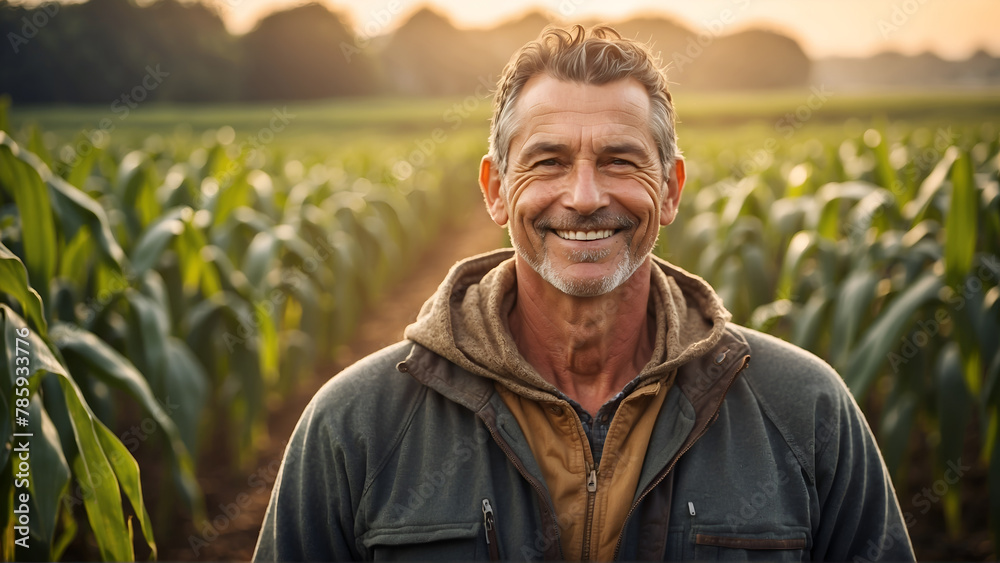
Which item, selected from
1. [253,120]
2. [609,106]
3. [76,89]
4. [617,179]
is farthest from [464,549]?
[76,89]

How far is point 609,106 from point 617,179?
0.15 metres

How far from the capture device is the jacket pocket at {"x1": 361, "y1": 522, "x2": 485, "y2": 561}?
4.09 feet

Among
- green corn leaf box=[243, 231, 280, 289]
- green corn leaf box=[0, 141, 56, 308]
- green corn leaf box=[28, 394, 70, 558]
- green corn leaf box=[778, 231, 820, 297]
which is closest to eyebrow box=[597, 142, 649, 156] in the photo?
green corn leaf box=[28, 394, 70, 558]

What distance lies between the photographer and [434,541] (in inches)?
49.4

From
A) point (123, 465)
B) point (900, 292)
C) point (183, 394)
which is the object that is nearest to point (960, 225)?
point (900, 292)

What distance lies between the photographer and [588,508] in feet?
4.11

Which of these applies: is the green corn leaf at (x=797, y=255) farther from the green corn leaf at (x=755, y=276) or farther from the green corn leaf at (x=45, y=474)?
the green corn leaf at (x=45, y=474)

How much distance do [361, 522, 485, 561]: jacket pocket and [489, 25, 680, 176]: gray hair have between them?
0.76m

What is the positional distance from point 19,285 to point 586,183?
4.21 feet

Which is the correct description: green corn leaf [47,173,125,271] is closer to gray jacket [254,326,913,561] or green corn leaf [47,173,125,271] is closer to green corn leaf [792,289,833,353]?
gray jacket [254,326,913,561]

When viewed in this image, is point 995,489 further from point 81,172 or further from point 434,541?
point 81,172

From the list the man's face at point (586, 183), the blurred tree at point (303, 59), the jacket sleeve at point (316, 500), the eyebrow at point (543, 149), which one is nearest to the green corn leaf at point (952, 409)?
the man's face at point (586, 183)

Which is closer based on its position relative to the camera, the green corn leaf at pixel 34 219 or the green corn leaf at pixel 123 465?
the green corn leaf at pixel 123 465

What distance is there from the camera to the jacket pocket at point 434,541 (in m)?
1.25
